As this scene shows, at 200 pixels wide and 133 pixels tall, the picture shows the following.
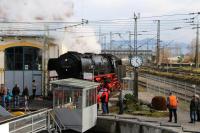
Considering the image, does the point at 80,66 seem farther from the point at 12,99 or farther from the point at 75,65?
the point at 12,99

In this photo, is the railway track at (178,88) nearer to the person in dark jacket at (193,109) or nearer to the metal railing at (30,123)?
the person in dark jacket at (193,109)

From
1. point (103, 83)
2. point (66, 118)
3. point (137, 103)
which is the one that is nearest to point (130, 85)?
point (103, 83)

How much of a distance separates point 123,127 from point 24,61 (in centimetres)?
1776

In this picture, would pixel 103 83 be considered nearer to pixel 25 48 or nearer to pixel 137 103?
pixel 137 103

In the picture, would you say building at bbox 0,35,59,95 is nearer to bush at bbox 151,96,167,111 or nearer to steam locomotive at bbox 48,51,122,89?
steam locomotive at bbox 48,51,122,89

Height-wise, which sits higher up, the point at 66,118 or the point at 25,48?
the point at 25,48

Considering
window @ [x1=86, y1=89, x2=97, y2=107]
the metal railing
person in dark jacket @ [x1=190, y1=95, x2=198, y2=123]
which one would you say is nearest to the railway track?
person in dark jacket @ [x1=190, y1=95, x2=198, y2=123]

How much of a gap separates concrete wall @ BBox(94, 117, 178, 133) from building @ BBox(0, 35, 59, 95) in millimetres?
14181

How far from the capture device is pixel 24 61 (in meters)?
39.8

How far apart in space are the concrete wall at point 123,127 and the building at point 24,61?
1418 cm

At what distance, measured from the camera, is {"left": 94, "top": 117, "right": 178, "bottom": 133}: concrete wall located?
22.1 m

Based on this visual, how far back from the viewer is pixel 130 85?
1444 inches

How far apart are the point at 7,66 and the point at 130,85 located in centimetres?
1072

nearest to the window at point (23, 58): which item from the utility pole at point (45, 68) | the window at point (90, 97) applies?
the utility pole at point (45, 68)
